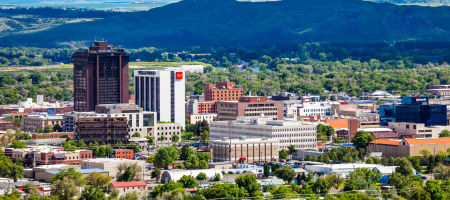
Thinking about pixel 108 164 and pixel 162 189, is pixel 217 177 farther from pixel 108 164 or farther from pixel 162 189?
pixel 162 189

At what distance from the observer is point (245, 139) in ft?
293

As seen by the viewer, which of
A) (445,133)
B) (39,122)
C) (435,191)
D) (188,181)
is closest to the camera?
(435,191)

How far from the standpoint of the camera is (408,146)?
90125 millimetres

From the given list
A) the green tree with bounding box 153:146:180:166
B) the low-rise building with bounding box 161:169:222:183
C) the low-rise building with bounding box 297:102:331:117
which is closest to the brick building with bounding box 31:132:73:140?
the green tree with bounding box 153:146:180:166

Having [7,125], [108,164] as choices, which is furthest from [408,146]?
[7,125]

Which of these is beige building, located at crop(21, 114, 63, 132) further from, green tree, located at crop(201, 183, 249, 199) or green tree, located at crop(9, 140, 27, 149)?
green tree, located at crop(201, 183, 249, 199)

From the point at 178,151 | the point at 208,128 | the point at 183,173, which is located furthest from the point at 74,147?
the point at 208,128

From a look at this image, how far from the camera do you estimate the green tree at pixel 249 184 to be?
219ft

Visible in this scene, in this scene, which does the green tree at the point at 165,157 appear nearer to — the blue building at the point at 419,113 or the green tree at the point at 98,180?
the green tree at the point at 98,180

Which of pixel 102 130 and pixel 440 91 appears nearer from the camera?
pixel 102 130

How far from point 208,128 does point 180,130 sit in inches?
165

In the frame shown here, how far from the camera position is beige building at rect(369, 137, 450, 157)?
3553 inches

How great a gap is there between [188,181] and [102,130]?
2370cm

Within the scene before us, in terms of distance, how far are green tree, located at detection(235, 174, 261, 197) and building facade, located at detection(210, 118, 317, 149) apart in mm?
24196
